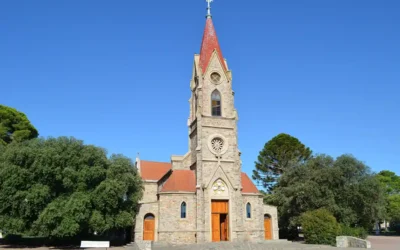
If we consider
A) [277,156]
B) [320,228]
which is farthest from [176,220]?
[277,156]

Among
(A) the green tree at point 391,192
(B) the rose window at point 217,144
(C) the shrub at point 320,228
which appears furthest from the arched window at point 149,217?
(A) the green tree at point 391,192

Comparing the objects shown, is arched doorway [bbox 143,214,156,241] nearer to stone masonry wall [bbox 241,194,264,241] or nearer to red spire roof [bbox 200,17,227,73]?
stone masonry wall [bbox 241,194,264,241]

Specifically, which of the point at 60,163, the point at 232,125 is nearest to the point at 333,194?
the point at 232,125

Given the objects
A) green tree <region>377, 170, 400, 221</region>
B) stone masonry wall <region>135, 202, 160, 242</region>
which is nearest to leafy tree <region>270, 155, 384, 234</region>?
stone masonry wall <region>135, 202, 160, 242</region>

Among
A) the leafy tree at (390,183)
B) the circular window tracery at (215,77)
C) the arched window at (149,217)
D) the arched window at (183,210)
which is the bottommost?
the arched window at (149,217)

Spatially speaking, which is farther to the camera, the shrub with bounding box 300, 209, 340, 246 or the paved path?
the shrub with bounding box 300, 209, 340, 246

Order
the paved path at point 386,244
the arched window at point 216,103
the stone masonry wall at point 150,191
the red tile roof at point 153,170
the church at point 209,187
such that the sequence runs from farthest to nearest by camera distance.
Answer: the red tile roof at point 153,170 → the stone masonry wall at point 150,191 → the arched window at point 216,103 → the church at point 209,187 → the paved path at point 386,244

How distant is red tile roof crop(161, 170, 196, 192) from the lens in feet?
107

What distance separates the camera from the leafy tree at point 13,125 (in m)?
43.4

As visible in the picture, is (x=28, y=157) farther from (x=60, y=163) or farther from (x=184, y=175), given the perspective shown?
(x=184, y=175)

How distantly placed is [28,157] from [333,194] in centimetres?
2944

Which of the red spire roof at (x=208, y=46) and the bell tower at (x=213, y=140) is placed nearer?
the bell tower at (x=213, y=140)

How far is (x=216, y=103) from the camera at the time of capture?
37.1 meters

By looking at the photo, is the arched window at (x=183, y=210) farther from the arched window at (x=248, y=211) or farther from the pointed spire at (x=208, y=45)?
the pointed spire at (x=208, y=45)
